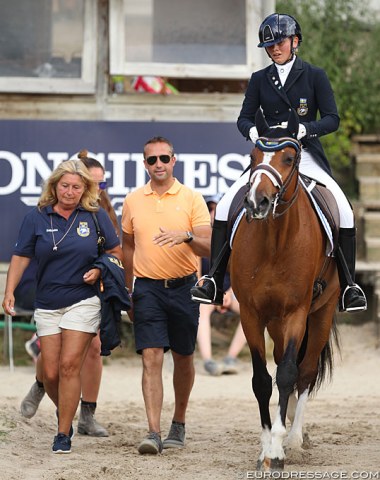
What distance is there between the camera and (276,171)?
22.8 feet

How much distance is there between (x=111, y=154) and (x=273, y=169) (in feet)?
18.4

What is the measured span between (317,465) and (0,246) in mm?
5952

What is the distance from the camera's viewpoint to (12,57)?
12.5m

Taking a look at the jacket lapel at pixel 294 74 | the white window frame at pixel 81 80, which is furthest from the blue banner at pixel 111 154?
the jacket lapel at pixel 294 74

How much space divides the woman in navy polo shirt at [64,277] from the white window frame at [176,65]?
458cm

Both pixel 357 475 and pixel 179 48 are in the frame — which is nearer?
pixel 357 475

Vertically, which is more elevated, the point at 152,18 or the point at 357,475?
the point at 152,18

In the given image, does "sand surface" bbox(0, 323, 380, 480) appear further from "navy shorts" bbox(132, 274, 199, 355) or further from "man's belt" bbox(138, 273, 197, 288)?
"man's belt" bbox(138, 273, 197, 288)

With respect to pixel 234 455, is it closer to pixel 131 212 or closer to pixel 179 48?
pixel 131 212

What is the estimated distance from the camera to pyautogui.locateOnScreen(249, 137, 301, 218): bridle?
688 cm

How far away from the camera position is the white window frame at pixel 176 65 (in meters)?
12.3

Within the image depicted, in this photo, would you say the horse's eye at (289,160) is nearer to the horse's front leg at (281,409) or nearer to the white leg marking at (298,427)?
the horse's front leg at (281,409)

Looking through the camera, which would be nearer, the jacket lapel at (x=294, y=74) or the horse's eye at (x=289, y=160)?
the horse's eye at (x=289, y=160)

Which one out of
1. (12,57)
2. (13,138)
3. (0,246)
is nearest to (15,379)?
(0,246)
